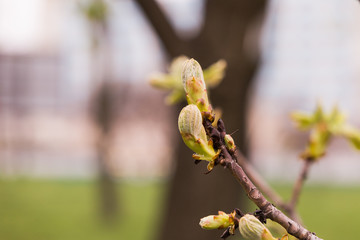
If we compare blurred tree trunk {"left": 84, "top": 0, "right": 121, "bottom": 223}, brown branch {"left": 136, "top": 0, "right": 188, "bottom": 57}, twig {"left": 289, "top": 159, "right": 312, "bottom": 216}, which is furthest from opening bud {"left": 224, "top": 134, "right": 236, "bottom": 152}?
blurred tree trunk {"left": 84, "top": 0, "right": 121, "bottom": 223}

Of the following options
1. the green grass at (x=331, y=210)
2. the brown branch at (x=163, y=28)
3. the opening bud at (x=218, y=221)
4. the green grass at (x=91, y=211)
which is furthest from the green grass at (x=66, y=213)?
the opening bud at (x=218, y=221)

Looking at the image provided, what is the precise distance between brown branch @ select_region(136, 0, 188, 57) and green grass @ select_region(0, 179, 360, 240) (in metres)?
2.59

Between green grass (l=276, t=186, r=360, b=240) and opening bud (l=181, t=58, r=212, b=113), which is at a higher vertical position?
green grass (l=276, t=186, r=360, b=240)

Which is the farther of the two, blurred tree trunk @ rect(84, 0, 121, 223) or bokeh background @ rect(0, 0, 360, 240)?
blurred tree trunk @ rect(84, 0, 121, 223)

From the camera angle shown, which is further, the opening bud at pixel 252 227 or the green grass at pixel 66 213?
the green grass at pixel 66 213

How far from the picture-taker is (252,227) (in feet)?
1.36

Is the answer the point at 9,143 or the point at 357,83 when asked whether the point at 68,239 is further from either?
the point at 357,83

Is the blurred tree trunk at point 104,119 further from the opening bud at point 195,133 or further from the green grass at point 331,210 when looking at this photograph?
the opening bud at point 195,133

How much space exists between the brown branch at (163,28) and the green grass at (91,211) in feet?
8.49

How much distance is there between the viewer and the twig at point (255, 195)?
40cm

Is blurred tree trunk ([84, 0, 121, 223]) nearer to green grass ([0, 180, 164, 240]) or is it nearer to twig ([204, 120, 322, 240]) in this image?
green grass ([0, 180, 164, 240])

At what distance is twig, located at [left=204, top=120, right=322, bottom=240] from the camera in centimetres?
40

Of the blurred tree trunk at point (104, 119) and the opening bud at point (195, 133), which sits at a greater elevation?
the blurred tree trunk at point (104, 119)

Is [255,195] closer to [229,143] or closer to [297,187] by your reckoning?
[229,143]
